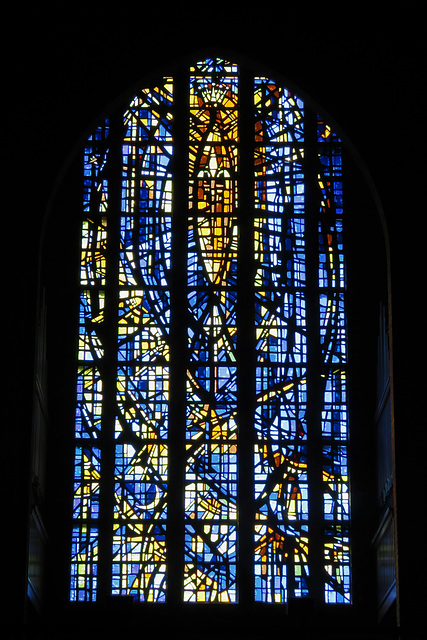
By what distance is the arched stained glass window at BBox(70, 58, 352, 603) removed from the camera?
1334 centimetres

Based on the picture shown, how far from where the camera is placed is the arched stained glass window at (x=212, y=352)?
43.8ft

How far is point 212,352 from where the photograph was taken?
13.9 meters

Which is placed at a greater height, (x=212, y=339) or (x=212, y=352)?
(x=212, y=339)

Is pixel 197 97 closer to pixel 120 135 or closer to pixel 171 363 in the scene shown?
pixel 120 135
